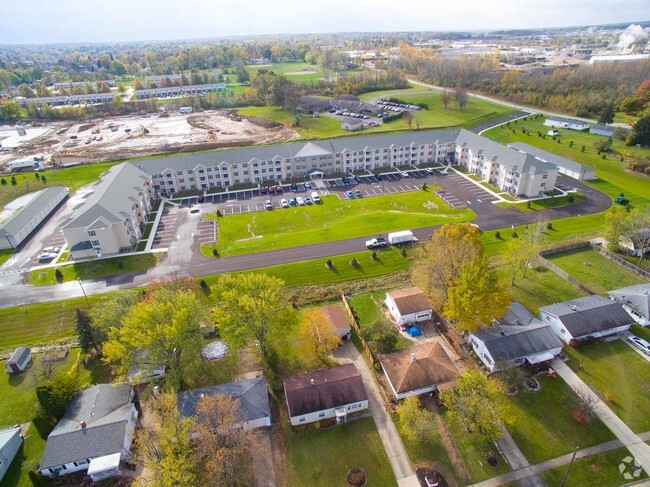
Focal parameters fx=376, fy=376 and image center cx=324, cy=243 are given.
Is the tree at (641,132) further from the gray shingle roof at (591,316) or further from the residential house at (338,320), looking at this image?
the residential house at (338,320)

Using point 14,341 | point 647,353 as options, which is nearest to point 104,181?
point 14,341

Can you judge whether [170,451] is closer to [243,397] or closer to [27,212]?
[243,397]

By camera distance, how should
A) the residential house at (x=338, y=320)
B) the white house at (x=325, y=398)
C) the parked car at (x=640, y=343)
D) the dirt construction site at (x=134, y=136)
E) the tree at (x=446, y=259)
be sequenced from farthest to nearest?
1. the dirt construction site at (x=134, y=136)
2. the tree at (x=446, y=259)
3. the residential house at (x=338, y=320)
4. the parked car at (x=640, y=343)
5. the white house at (x=325, y=398)

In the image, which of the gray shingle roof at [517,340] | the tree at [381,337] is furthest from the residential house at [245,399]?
the gray shingle roof at [517,340]

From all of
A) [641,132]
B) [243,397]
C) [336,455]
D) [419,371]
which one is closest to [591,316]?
[419,371]

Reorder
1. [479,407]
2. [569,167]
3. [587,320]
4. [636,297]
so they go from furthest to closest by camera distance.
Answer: [569,167] → [636,297] → [587,320] → [479,407]
